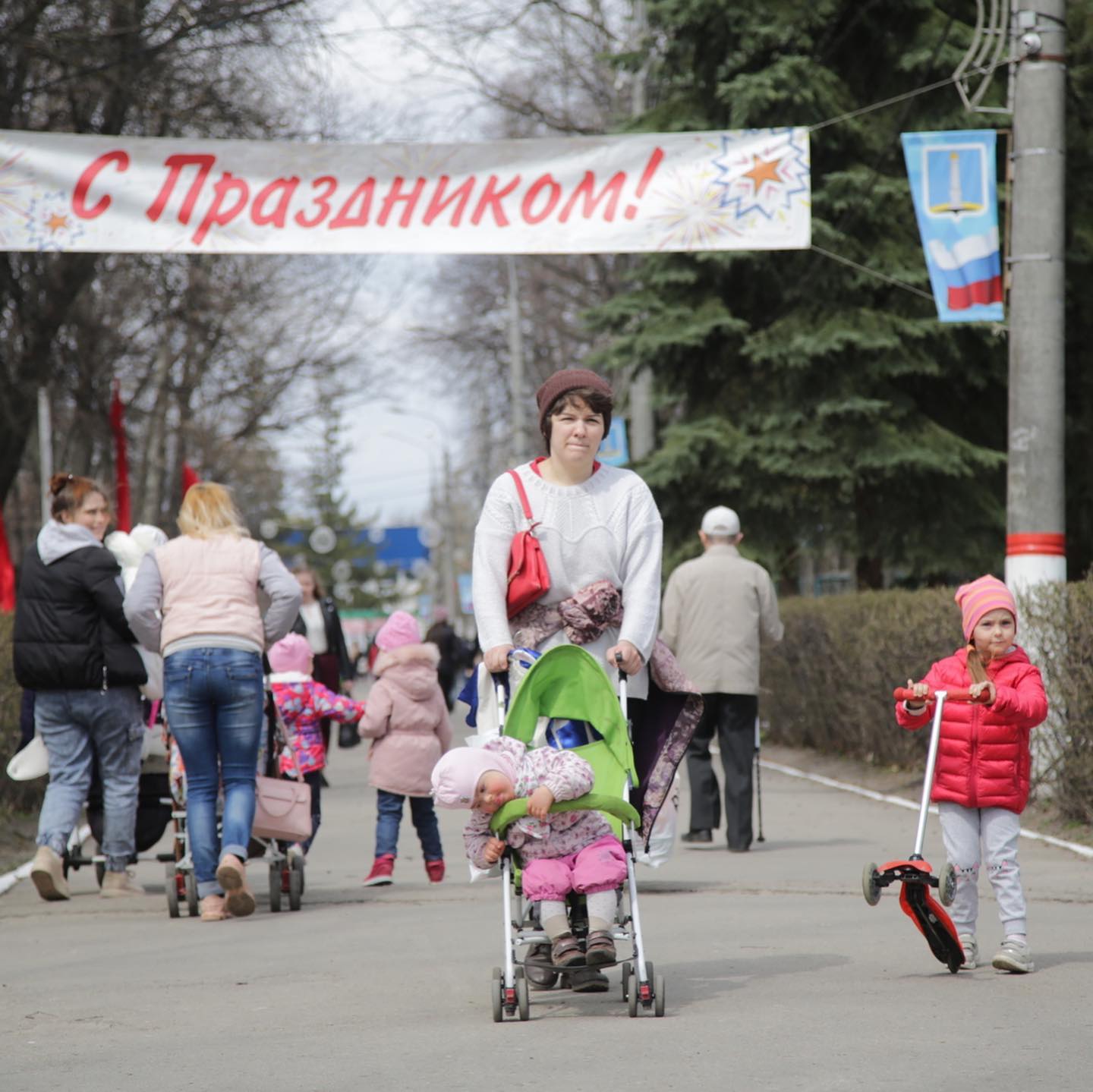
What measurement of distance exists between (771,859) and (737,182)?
4.69 m

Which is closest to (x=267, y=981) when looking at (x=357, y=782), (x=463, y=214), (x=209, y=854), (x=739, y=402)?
(x=209, y=854)

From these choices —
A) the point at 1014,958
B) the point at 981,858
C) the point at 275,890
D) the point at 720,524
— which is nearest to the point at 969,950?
the point at 1014,958

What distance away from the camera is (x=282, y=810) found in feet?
29.0

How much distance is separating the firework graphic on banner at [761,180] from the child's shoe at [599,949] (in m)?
7.68

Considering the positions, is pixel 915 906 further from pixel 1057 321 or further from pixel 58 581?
pixel 1057 321

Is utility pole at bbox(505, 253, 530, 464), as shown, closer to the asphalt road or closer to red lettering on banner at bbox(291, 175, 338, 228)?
red lettering on banner at bbox(291, 175, 338, 228)

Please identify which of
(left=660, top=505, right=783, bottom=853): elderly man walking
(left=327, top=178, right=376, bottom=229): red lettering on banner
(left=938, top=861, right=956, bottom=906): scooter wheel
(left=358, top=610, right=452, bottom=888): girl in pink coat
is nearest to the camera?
(left=938, top=861, right=956, bottom=906): scooter wheel

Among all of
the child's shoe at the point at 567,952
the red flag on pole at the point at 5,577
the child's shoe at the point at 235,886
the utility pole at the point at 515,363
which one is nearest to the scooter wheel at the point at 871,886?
the child's shoe at the point at 567,952

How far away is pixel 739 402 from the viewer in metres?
22.6

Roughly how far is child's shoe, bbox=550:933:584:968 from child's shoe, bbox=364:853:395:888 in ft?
13.1

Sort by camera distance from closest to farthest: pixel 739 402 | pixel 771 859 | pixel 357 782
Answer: pixel 771 859
pixel 357 782
pixel 739 402

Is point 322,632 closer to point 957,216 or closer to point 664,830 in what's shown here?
point 957,216

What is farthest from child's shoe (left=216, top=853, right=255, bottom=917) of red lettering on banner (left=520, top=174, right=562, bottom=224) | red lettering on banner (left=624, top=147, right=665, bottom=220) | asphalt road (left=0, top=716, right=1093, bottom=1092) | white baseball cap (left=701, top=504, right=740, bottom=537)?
red lettering on banner (left=624, top=147, right=665, bottom=220)

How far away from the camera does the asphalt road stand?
5.12 metres
